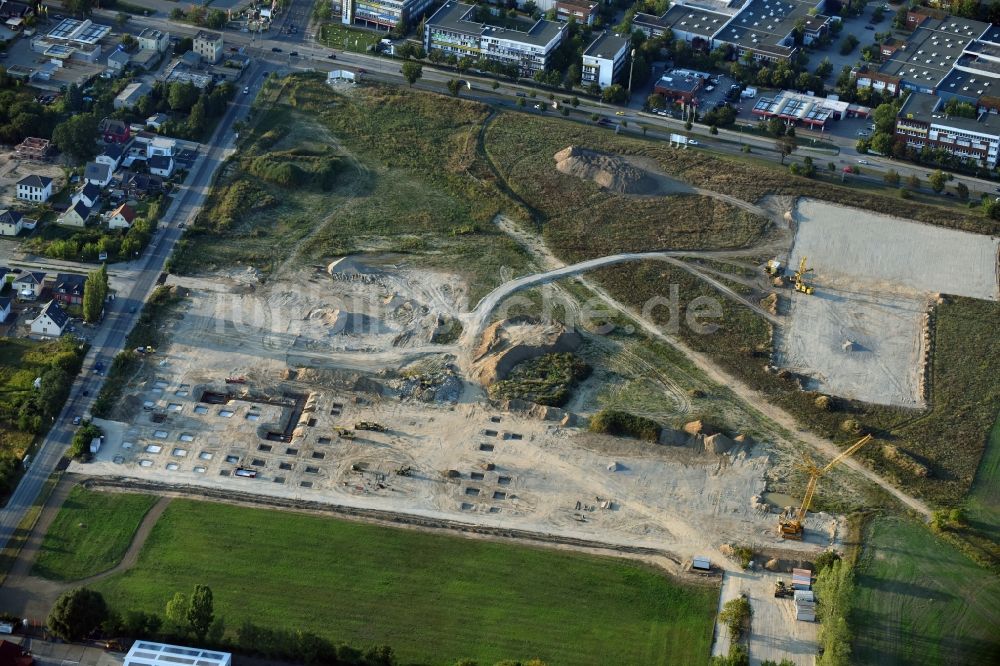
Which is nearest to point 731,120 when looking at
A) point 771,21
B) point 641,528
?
point 771,21

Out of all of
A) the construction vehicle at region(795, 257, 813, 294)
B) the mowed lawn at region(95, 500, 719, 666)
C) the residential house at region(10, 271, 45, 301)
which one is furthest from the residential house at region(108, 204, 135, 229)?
the construction vehicle at region(795, 257, 813, 294)

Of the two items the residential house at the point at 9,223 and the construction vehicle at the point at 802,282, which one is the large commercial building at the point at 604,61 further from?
the residential house at the point at 9,223

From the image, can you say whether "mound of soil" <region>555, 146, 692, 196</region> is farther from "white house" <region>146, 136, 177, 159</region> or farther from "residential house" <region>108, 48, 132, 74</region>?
"residential house" <region>108, 48, 132, 74</region>

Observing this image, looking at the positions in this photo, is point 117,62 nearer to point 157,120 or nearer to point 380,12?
point 157,120

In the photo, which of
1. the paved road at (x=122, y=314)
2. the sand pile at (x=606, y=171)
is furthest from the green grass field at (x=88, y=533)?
the sand pile at (x=606, y=171)

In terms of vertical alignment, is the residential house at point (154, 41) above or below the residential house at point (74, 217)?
above

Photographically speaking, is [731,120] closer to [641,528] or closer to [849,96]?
[849,96]
